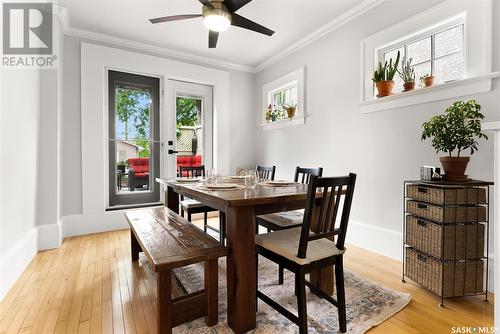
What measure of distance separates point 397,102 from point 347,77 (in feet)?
2.33

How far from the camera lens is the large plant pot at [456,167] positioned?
1.75 meters

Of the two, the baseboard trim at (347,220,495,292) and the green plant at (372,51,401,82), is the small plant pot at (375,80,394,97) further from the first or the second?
the baseboard trim at (347,220,495,292)

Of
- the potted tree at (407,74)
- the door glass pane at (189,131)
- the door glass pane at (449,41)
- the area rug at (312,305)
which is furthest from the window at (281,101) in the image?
the area rug at (312,305)

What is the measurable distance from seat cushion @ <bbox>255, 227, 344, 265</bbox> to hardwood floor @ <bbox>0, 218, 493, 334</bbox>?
52 cm

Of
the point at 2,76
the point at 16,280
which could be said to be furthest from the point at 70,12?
the point at 16,280

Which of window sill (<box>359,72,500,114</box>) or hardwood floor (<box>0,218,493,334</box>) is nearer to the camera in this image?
hardwood floor (<box>0,218,493,334</box>)

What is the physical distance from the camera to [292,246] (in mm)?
1419

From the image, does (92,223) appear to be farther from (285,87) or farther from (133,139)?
(285,87)

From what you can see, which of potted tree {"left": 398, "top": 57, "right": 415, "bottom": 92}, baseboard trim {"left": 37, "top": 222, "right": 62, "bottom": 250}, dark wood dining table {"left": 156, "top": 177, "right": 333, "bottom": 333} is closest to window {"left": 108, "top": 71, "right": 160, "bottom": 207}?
baseboard trim {"left": 37, "top": 222, "right": 62, "bottom": 250}

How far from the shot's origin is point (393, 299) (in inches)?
68.0

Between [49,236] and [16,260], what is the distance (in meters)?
0.75

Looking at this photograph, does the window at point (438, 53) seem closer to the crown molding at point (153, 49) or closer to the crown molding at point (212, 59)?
the crown molding at point (212, 59)

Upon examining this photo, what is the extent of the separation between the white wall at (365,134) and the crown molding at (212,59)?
0.08m

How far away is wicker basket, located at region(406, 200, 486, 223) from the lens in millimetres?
1676
